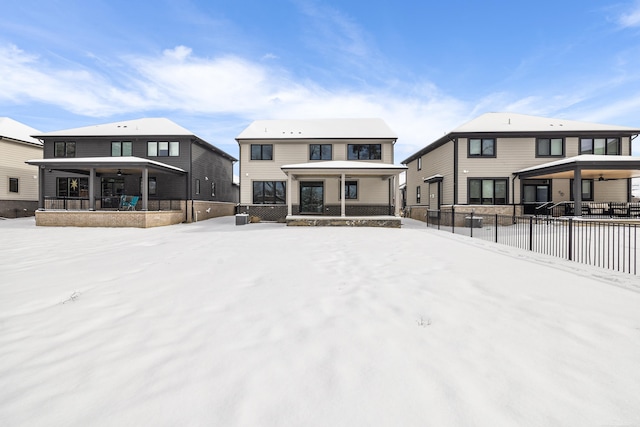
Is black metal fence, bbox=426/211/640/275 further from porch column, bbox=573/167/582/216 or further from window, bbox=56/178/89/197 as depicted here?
window, bbox=56/178/89/197

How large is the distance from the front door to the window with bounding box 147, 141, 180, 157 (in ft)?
31.5

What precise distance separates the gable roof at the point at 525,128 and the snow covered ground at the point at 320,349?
51.4 feet

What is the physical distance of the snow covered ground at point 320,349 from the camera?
191 centimetres

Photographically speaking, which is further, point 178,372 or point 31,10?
point 31,10

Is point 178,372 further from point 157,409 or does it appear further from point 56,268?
point 56,268

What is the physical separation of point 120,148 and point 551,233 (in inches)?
1068

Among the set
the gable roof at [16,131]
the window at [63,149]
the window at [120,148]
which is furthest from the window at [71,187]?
the gable roof at [16,131]

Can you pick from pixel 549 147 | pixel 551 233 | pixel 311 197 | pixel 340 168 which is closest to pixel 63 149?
pixel 311 197

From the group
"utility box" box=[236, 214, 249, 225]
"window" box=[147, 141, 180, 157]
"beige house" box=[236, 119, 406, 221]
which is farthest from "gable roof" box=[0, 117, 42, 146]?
"utility box" box=[236, 214, 249, 225]

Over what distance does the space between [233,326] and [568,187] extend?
24.2 meters

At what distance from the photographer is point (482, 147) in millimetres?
19109

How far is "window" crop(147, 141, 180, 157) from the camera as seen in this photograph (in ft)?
68.8

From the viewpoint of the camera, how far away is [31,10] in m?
12.8

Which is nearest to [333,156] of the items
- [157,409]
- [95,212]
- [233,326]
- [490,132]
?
[490,132]
